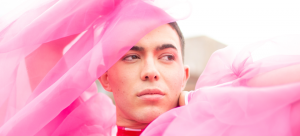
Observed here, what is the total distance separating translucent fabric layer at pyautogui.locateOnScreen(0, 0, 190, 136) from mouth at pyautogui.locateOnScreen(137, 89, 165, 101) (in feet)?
0.77

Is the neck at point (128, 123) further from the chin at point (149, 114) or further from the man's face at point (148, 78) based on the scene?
the chin at point (149, 114)

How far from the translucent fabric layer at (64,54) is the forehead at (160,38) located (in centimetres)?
12

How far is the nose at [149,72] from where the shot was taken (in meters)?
1.36

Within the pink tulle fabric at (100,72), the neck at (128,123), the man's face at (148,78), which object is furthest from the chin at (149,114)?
the pink tulle fabric at (100,72)

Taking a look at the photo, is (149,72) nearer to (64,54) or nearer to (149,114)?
(149,114)

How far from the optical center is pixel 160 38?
4.89ft

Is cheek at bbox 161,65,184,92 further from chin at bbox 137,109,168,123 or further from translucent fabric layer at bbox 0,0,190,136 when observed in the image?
translucent fabric layer at bbox 0,0,190,136

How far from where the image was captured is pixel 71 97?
1216 mm

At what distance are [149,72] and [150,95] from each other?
0.38 feet

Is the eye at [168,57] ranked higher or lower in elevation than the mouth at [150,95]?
higher

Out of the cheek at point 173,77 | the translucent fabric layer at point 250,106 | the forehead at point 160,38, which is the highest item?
the forehead at point 160,38

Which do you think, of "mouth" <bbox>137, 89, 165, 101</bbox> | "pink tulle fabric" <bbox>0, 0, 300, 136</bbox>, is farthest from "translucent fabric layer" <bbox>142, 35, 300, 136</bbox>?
"mouth" <bbox>137, 89, 165, 101</bbox>

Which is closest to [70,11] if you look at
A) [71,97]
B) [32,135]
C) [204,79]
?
[71,97]

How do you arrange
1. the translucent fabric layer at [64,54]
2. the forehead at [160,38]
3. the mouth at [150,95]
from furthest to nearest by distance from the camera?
1. the forehead at [160,38]
2. the mouth at [150,95]
3. the translucent fabric layer at [64,54]
